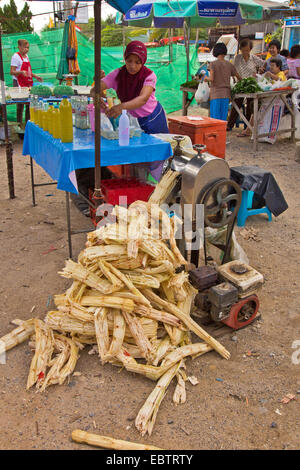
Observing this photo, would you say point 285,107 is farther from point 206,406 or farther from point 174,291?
point 206,406

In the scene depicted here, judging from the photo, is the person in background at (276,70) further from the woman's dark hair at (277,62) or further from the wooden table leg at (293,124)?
the wooden table leg at (293,124)

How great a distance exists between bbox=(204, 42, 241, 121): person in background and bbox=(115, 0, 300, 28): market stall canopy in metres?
1.30

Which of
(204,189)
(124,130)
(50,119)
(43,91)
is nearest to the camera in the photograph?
(204,189)

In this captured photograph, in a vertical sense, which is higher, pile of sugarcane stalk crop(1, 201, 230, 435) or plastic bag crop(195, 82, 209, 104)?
plastic bag crop(195, 82, 209, 104)

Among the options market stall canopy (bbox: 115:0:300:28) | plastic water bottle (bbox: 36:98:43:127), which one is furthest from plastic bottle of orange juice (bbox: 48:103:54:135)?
market stall canopy (bbox: 115:0:300:28)

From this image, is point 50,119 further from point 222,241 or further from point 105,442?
point 105,442

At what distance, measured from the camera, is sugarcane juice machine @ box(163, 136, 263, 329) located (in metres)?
3.25

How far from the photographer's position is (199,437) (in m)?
2.45

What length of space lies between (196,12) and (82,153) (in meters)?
7.67

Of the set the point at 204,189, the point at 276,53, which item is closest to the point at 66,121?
the point at 204,189

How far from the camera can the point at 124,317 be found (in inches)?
119

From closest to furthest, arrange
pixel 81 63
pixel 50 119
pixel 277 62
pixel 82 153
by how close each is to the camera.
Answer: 1. pixel 82 153
2. pixel 50 119
3. pixel 277 62
4. pixel 81 63

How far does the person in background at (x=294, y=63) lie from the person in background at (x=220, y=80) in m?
2.11

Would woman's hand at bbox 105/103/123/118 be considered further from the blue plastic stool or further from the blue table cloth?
the blue plastic stool
